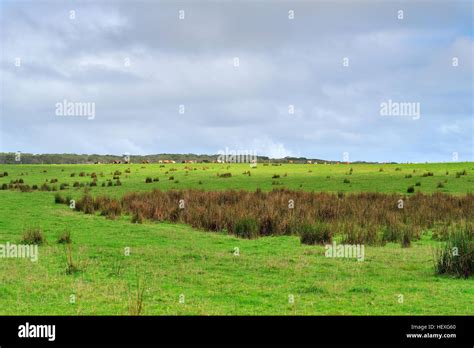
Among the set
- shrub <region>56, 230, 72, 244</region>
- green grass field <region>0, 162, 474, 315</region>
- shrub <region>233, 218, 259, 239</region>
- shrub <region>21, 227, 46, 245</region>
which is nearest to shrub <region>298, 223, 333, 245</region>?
green grass field <region>0, 162, 474, 315</region>

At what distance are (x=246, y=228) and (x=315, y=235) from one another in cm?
285

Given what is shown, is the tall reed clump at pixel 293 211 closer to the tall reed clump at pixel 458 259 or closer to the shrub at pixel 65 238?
the tall reed clump at pixel 458 259

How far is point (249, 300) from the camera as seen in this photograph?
37.7 feet

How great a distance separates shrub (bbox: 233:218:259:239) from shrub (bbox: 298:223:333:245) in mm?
1921

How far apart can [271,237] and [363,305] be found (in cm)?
1018

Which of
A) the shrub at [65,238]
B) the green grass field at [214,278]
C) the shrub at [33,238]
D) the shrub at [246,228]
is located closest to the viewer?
the green grass field at [214,278]

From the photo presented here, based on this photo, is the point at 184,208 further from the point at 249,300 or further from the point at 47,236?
the point at 249,300

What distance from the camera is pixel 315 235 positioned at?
20031mm

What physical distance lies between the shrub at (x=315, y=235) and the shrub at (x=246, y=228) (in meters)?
1.92

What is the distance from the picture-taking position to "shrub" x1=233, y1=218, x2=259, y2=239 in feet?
70.3

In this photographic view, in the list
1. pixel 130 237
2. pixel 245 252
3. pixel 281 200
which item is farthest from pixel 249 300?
pixel 281 200

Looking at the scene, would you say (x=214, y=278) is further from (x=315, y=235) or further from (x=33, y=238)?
(x=33, y=238)

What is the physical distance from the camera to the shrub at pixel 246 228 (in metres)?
21.4

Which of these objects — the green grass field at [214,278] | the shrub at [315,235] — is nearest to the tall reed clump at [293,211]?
the shrub at [315,235]
